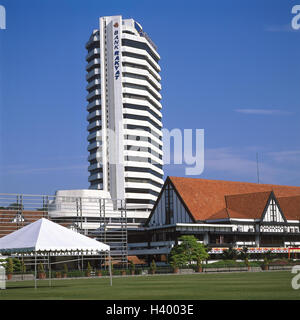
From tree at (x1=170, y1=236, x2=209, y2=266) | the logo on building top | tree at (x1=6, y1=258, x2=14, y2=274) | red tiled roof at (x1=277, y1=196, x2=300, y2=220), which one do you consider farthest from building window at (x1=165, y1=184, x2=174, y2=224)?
the logo on building top

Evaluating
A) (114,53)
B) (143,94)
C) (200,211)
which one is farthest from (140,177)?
(200,211)

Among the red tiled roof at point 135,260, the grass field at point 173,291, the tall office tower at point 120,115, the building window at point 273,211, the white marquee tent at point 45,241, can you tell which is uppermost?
the tall office tower at point 120,115

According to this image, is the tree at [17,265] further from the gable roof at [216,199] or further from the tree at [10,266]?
the gable roof at [216,199]

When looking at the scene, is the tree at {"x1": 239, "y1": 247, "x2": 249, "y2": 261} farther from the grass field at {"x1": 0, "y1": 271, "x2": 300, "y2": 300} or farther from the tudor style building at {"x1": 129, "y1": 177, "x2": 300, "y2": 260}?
the grass field at {"x1": 0, "y1": 271, "x2": 300, "y2": 300}

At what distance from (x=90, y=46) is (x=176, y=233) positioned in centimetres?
9453

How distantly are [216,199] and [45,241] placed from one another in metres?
74.7

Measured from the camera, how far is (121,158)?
17100 cm

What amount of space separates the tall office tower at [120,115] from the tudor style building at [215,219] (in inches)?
2261

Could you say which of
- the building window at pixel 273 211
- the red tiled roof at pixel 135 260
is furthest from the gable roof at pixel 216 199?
the red tiled roof at pixel 135 260

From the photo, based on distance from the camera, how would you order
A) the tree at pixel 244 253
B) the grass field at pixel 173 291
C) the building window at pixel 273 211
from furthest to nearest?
the building window at pixel 273 211, the tree at pixel 244 253, the grass field at pixel 173 291

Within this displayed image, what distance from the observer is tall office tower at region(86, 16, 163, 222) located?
171000mm

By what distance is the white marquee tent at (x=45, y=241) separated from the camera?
38344 mm
